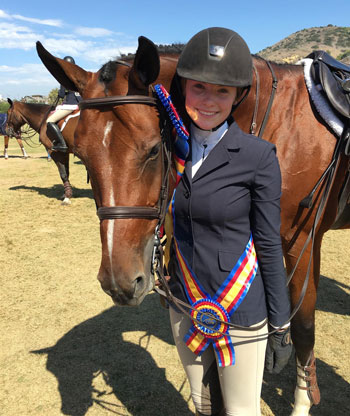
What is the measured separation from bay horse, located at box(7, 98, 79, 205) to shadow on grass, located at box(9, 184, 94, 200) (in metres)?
0.51

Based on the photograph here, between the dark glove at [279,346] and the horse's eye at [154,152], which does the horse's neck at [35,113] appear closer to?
the horse's eye at [154,152]

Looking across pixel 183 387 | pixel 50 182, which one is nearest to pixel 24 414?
pixel 183 387

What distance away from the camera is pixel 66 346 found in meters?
3.29

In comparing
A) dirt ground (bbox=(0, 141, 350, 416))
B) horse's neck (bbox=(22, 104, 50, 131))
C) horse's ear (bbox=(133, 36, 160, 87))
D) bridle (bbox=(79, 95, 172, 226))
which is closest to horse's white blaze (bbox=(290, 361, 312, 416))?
dirt ground (bbox=(0, 141, 350, 416))

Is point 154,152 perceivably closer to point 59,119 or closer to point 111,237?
point 111,237

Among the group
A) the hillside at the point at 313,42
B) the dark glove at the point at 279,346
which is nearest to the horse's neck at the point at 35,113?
the dark glove at the point at 279,346

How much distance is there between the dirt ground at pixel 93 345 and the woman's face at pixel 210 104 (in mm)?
2270

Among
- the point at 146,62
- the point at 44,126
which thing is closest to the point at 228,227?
the point at 146,62

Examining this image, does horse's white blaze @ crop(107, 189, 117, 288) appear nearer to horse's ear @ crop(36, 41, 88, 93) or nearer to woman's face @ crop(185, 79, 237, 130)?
woman's face @ crop(185, 79, 237, 130)

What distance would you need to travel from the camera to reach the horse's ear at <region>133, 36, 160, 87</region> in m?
1.50

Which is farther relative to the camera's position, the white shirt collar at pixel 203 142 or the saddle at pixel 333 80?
the saddle at pixel 333 80

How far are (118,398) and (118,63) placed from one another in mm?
2548

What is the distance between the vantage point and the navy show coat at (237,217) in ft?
4.50

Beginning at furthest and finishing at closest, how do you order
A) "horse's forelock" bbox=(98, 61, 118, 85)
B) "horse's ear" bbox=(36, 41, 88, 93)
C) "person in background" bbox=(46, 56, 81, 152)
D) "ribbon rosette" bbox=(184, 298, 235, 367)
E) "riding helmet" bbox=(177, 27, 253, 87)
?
"person in background" bbox=(46, 56, 81, 152) < "horse's ear" bbox=(36, 41, 88, 93) < "horse's forelock" bbox=(98, 61, 118, 85) < "ribbon rosette" bbox=(184, 298, 235, 367) < "riding helmet" bbox=(177, 27, 253, 87)
